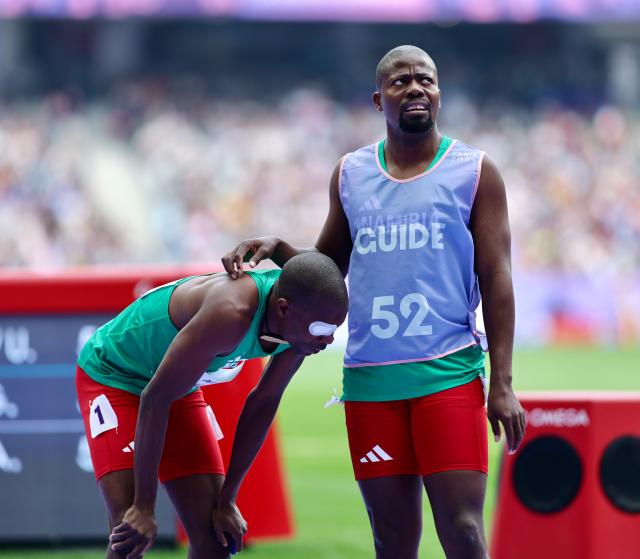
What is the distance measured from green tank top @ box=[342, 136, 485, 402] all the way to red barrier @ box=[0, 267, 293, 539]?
235cm

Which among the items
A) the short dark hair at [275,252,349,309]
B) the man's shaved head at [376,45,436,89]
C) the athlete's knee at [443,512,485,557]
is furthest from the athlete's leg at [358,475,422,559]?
the man's shaved head at [376,45,436,89]

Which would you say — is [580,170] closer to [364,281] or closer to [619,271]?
[619,271]

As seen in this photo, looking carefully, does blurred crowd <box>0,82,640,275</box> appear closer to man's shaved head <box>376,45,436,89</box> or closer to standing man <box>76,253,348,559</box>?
standing man <box>76,253,348,559</box>

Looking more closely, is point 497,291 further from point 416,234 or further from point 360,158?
point 360,158

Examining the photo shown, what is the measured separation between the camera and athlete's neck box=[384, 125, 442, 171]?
4.72 metres

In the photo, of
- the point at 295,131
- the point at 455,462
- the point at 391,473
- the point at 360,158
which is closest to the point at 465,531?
the point at 455,462

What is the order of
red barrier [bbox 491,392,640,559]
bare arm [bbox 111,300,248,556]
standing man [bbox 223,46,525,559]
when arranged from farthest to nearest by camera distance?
red barrier [bbox 491,392,640,559] → standing man [bbox 223,46,525,559] → bare arm [bbox 111,300,248,556]

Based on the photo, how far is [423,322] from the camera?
457 centimetres

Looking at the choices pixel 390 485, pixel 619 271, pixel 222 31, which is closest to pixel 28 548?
pixel 390 485

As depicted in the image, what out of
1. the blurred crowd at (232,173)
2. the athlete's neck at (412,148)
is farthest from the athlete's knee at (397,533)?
the blurred crowd at (232,173)

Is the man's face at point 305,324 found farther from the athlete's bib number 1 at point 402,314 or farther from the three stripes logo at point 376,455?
the three stripes logo at point 376,455

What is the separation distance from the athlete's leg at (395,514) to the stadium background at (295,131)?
1254cm

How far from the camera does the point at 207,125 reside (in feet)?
93.0

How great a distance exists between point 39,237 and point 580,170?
12.4 m
